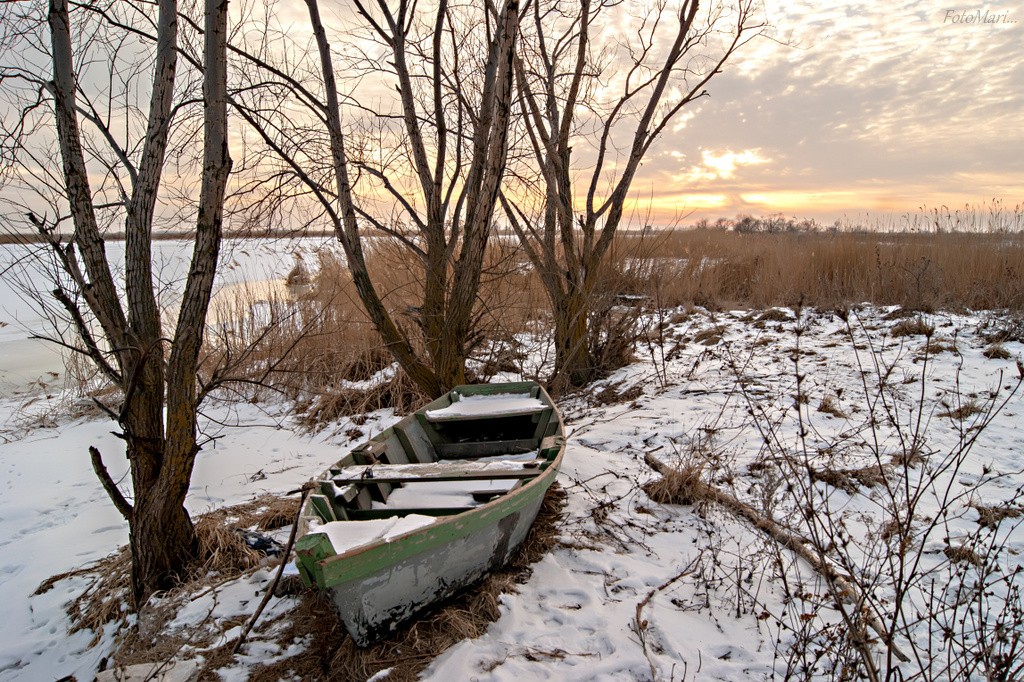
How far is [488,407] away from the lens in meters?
5.23

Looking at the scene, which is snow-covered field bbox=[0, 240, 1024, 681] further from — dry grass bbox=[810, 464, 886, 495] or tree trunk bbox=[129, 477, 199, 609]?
tree trunk bbox=[129, 477, 199, 609]

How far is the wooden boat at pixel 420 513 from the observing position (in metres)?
2.54

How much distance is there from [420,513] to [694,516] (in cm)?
191

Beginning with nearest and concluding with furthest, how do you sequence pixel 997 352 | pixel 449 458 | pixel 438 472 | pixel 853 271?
pixel 438 472 < pixel 449 458 < pixel 997 352 < pixel 853 271

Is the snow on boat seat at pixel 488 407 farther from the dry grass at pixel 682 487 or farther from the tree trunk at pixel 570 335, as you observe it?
the tree trunk at pixel 570 335

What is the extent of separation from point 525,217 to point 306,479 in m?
3.72

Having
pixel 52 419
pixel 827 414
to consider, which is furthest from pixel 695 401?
pixel 52 419

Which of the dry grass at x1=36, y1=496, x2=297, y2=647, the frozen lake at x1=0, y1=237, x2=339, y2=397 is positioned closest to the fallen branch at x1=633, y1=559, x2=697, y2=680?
the dry grass at x1=36, y1=496, x2=297, y2=647

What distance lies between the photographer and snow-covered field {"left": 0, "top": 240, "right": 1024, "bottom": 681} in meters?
2.70

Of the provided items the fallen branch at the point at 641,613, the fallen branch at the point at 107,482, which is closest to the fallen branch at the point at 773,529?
the fallen branch at the point at 641,613

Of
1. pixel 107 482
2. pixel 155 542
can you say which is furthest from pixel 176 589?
pixel 107 482

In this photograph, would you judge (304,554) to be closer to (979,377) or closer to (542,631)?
(542,631)

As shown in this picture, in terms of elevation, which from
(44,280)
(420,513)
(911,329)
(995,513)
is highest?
(44,280)

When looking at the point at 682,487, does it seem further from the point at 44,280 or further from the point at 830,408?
the point at 44,280
